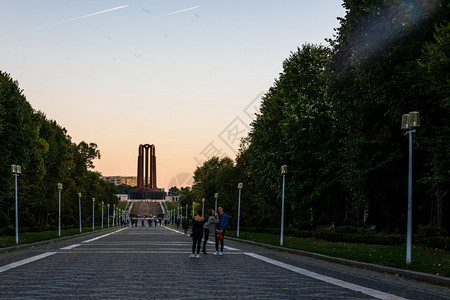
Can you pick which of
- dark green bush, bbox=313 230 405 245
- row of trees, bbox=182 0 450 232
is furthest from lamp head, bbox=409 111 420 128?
dark green bush, bbox=313 230 405 245

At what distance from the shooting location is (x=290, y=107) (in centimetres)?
4334

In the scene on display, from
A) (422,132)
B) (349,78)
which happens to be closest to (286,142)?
(349,78)

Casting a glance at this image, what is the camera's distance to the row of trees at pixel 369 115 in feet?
83.1

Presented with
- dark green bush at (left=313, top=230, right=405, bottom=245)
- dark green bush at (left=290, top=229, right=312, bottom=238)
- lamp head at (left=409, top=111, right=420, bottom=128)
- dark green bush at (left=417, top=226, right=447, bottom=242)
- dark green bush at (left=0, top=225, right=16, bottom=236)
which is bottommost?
dark green bush at (left=0, top=225, right=16, bottom=236)

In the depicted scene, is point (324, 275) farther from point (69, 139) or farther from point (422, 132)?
point (69, 139)

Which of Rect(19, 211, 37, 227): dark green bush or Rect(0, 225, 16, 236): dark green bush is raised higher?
Rect(0, 225, 16, 236): dark green bush

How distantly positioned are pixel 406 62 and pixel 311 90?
18.2 metres

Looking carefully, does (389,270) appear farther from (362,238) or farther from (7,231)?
(7,231)

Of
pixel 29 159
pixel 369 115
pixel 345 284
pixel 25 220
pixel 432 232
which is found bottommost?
pixel 25 220

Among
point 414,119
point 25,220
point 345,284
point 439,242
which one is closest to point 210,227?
point 414,119

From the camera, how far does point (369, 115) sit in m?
31.1

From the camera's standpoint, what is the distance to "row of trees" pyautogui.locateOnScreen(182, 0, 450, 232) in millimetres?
25328

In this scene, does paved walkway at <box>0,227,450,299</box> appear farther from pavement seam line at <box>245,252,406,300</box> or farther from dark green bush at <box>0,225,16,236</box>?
dark green bush at <box>0,225,16,236</box>

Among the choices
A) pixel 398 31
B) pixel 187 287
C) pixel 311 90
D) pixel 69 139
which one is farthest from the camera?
pixel 69 139
